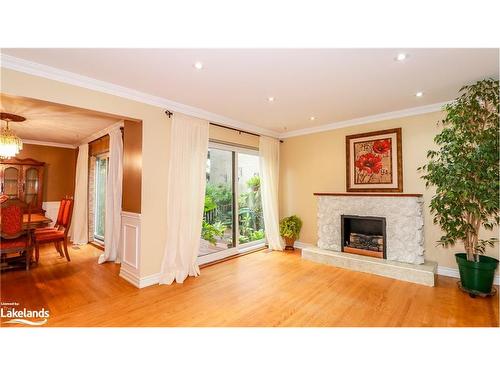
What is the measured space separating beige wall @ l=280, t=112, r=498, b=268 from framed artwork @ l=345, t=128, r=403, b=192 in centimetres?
10

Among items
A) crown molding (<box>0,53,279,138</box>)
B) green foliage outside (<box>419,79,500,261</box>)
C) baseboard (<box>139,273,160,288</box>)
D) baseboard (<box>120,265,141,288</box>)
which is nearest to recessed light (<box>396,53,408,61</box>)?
green foliage outside (<box>419,79,500,261</box>)

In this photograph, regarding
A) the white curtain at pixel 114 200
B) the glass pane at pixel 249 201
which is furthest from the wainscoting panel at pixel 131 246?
the glass pane at pixel 249 201

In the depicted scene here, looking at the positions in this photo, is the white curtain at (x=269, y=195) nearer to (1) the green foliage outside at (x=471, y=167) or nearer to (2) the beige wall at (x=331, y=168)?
(2) the beige wall at (x=331, y=168)

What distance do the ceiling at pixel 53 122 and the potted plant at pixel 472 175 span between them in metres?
4.48

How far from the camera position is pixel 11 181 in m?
5.46

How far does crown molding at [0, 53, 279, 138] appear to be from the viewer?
7.29 ft

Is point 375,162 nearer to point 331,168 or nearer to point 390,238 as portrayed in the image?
point 331,168

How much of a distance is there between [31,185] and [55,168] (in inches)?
26.3

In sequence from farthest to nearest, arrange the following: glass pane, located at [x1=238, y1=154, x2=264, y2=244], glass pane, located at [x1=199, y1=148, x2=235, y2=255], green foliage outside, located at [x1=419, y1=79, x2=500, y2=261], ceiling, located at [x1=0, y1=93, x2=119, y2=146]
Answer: glass pane, located at [x1=238, y1=154, x2=264, y2=244] → glass pane, located at [x1=199, y1=148, x2=235, y2=255] → ceiling, located at [x1=0, y1=93, x2=119, y2=146] → green foliage outside, located at [x1=419, y1=79, x2=500, y2=261]

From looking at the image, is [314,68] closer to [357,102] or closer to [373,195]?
[357,102]

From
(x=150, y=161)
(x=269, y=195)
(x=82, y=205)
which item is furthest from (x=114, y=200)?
(x=269, y=195)

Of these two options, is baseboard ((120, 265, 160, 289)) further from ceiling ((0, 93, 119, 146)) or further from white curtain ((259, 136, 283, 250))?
white curtain ((259, 136, 283, 250))

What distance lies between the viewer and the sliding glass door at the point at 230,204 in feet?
13.9
